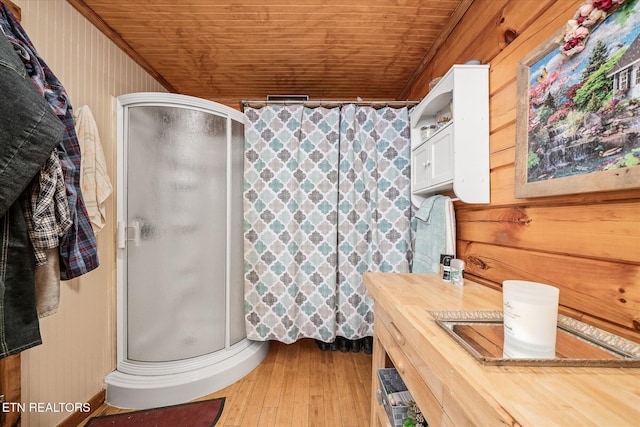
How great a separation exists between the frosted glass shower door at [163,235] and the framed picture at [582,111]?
1800 millimetres

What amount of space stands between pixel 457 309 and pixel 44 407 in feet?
6.42

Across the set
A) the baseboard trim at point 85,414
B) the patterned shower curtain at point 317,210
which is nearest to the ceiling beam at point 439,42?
the patterned shower curtain at point 317,210

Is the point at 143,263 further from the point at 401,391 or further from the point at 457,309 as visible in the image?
the point at 457,309

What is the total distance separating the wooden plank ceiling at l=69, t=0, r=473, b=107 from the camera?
1.41m

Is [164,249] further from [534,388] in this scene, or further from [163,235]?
[534,388]

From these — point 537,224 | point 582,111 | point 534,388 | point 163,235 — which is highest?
point 582,111

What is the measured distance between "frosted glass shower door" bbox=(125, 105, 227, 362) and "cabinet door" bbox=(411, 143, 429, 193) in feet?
4.87

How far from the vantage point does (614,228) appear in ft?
2.15

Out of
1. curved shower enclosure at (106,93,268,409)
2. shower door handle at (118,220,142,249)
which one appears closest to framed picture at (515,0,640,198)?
curved shower enclosure at (106,93,268,409)

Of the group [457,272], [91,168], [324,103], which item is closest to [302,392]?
[457,272]

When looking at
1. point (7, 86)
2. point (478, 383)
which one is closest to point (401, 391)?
point (478, 383)

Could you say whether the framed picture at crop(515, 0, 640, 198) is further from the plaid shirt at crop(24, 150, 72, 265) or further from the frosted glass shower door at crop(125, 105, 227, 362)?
the frosted glass shower door at crop(125, 105, 227, 362)

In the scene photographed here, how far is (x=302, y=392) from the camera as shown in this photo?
5.34ft

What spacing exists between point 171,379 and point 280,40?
2.28m
